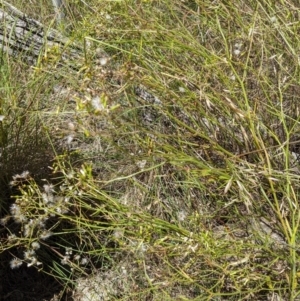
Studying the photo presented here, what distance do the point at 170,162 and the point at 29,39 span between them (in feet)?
4.09

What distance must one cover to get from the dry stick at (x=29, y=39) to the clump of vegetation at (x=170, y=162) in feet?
0.38

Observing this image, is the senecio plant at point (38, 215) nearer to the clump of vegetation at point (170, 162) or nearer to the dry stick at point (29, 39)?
the clump of vegetation at point (170, 162)

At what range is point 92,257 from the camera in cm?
275

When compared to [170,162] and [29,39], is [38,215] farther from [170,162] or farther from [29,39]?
[29,39]

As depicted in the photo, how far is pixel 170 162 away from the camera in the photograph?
2.26 meters

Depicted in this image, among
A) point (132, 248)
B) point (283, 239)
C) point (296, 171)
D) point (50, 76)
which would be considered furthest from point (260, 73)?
point (50, 76)

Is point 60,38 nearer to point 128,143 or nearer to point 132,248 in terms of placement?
point 128,143

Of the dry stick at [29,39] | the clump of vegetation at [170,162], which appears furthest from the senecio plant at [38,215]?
the dry stick at [29,39]

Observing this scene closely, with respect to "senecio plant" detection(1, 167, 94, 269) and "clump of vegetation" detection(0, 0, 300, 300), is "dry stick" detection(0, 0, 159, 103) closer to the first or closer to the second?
"clump of vegetation" detection(0, 0, 300, 300)

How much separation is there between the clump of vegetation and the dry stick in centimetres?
12

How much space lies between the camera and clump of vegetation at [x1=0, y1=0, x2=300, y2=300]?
223cm

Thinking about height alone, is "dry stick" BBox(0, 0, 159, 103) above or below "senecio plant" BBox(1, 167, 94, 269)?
above

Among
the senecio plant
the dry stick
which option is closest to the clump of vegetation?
the senecio plant

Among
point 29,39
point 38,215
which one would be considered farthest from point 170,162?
point 29,39
